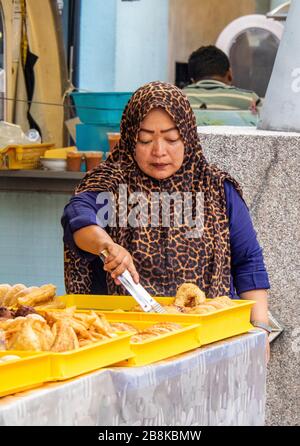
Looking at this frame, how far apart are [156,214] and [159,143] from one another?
0.26 m

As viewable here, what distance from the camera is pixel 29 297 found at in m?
3.83

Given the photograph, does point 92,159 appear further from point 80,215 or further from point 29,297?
point 29,297

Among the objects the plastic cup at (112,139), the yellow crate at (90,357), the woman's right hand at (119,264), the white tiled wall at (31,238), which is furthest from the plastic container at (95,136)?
the yellow crate at (90,357)

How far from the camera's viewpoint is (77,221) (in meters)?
4.12

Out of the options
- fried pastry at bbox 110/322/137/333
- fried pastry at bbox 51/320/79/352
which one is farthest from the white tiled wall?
fried pastry at bbox 51/320/79/352

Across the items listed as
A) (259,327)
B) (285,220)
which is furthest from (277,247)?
(259,327)

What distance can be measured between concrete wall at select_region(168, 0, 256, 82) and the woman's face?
436 inches

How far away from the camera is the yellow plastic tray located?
3516 mm

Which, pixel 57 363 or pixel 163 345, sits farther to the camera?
pixel 163 345

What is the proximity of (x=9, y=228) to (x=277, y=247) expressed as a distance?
302cm

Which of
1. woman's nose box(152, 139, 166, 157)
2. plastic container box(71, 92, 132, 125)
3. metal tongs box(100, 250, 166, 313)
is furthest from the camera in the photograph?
plastic container box(71, 92, 132, 125)

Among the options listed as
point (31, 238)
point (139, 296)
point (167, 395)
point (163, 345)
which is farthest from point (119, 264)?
point (31, 238)

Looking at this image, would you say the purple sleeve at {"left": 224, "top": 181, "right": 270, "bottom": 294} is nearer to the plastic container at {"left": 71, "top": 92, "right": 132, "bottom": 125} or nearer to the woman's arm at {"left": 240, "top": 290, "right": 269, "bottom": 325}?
the woman's arm at {"left": 240, "top": 290, "right": 269, "bottom": 325}

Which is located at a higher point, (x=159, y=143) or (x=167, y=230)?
(x=159, y=143)
